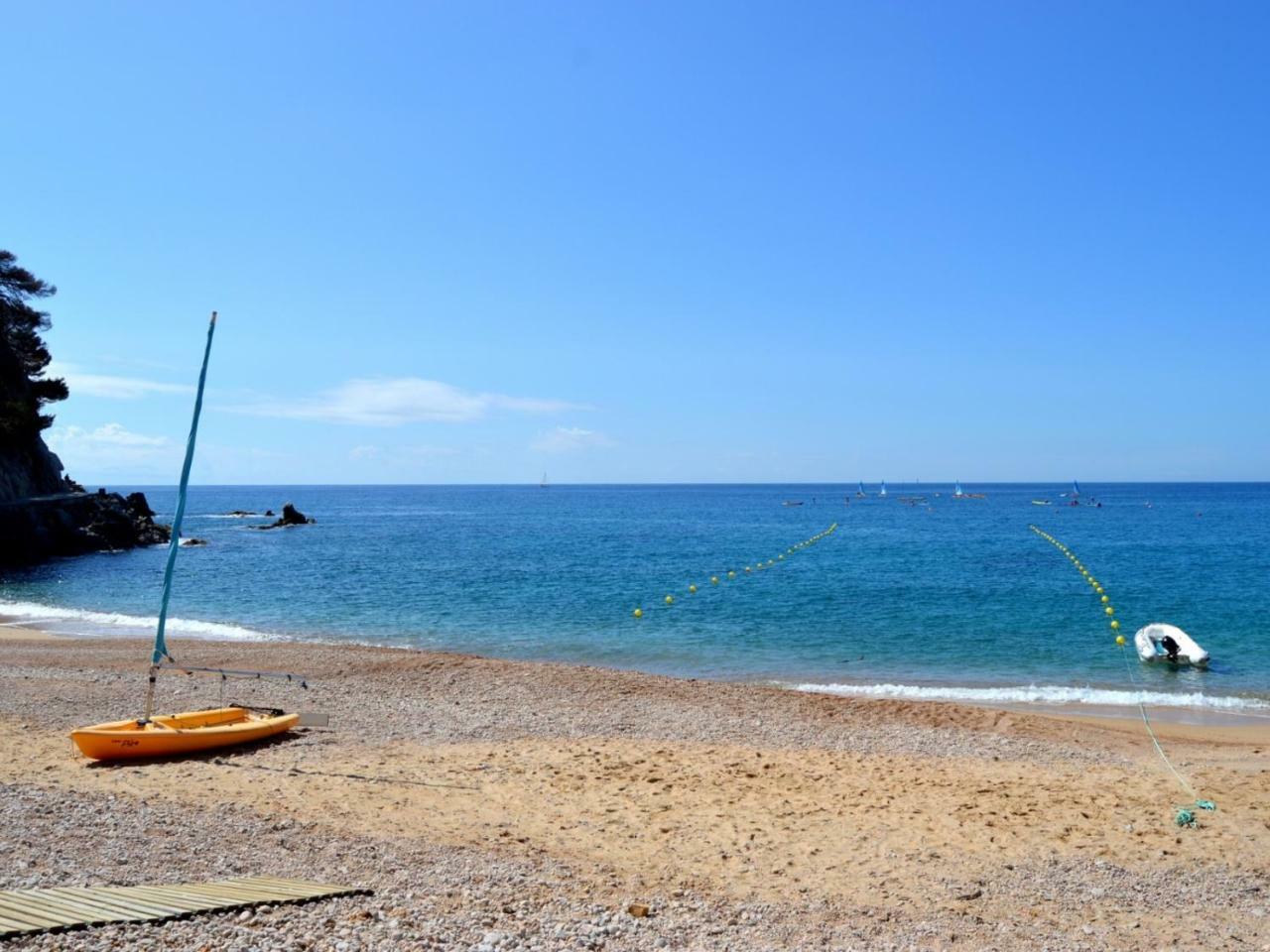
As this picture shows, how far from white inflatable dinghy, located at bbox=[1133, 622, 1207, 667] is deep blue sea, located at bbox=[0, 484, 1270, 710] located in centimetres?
53

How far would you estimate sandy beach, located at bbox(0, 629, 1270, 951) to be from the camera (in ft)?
24.3

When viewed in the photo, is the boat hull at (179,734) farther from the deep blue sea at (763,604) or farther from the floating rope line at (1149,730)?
the floating rope line at (1149,730)

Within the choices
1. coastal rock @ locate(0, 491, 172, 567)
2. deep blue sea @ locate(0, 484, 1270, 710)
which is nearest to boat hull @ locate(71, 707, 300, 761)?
deep blue sea @ locate(0, 484, 1270, 710)

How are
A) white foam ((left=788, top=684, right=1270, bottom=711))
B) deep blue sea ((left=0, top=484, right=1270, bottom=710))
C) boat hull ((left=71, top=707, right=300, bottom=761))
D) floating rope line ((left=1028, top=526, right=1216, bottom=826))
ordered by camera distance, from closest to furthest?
1. floating rope line ((left=1028, top=526, right=1216, bottom=826))
2. boat hull ((left=71, top=707, right=300, bottom=761))
3. white foam ((left=788, top=684, right=1270, bottom=711))
4. deep blue sea ((left=0, top=484, right=1270, bottom=710))

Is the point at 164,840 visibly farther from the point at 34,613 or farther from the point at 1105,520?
the point at 1105,520

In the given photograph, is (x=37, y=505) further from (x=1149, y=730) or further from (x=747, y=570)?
(x=1149, y=730)

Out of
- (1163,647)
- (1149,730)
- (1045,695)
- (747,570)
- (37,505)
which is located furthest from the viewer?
(37,505)

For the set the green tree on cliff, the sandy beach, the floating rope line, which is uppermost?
the green tree on cliff

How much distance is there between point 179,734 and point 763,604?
23.5 meters

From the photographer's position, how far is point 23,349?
57.3m

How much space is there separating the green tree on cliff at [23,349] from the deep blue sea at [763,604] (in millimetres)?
12463

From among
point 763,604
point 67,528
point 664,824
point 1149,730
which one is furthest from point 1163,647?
point 67,528

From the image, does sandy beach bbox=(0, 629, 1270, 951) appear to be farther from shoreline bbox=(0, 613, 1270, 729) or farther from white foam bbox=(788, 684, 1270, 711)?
white foam bbox=(788, 684, 1270, 711)

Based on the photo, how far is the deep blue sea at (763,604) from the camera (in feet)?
73.2
